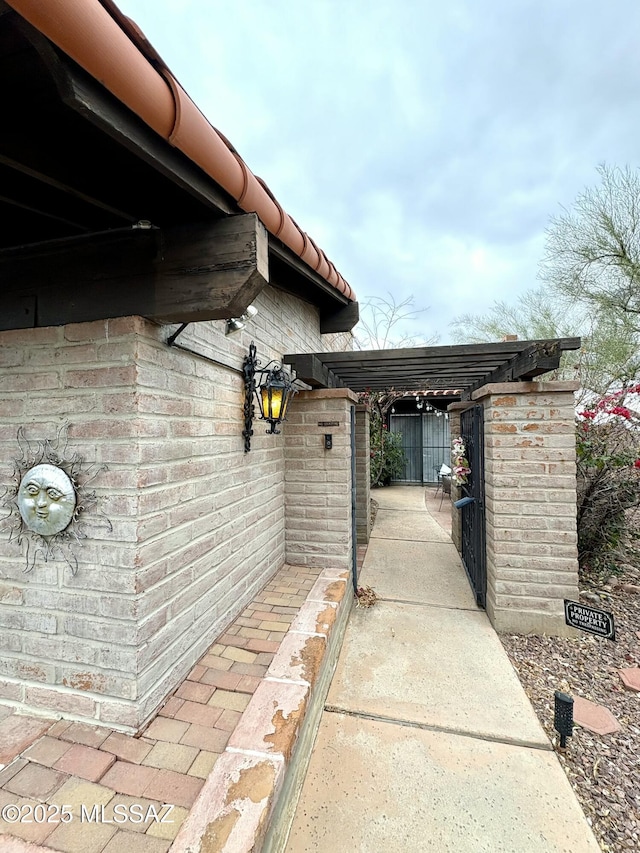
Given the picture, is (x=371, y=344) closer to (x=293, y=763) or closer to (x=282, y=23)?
(x=282, y=23)

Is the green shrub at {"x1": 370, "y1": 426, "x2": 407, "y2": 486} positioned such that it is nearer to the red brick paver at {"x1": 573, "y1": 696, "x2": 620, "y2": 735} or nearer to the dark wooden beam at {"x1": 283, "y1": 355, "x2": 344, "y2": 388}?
the dark wooden beam at {"x1": 283, "y1": 355, "x2": 344, "y2": 388}

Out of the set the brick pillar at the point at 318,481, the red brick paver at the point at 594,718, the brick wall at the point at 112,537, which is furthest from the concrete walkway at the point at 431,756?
the brick wall at the point at 112,537

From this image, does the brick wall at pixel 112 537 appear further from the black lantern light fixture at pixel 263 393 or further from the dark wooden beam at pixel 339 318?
the dark wooden beam at pixel 339 318

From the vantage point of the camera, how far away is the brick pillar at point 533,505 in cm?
320

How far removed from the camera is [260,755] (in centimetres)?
156

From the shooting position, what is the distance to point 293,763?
172 cm

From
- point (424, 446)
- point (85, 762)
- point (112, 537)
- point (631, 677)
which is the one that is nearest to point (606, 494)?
point (631, 677)

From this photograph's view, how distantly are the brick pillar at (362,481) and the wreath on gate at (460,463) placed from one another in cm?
171

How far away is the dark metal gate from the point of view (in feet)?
12.2

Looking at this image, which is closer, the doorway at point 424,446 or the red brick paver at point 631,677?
the red brick paver at point 631,677

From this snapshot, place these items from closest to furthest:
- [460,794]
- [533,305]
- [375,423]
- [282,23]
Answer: [460,794]
[282,23]
[533,305]
[375,423]

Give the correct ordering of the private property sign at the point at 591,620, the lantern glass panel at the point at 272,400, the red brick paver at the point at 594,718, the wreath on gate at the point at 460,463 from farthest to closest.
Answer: the wreath on gate at the point at 460,463 → the lantern glass panel at the point at 272,400 → the private property sign at the point at 591,620 → the red brick paver at the point at 594,718

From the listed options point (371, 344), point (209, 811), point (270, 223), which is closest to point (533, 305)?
point (371, 344)

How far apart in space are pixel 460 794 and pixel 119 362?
8.50 ft
